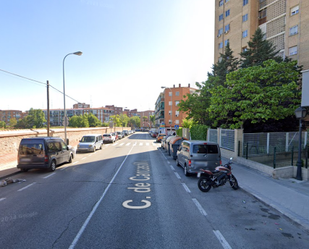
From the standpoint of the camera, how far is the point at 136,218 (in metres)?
4.67

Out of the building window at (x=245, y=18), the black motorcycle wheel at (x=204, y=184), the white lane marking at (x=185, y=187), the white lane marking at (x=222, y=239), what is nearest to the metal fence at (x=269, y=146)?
the white lane marking at (x=185, y=187)

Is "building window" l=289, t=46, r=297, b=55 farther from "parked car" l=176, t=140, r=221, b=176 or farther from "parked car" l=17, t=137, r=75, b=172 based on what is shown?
"parked car" l=17, t=137, r=75, b=172

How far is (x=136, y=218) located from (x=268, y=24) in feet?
111

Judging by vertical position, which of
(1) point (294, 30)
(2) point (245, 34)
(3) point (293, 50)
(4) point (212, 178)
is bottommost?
(4) point (212, 178)

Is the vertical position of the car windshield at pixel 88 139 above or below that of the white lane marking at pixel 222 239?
above

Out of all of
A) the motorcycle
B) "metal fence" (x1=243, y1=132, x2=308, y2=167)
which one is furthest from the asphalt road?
"metal fence" (x1=243, y1=132, x2=308, y2=167)

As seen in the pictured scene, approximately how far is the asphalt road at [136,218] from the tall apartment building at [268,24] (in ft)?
80.8

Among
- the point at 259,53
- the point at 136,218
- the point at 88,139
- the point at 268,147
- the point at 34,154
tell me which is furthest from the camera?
the point at 88,139

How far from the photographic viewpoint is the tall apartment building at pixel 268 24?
22833 millimetres

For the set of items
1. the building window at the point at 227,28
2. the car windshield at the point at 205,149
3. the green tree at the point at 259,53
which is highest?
the building window at the point at 227,28

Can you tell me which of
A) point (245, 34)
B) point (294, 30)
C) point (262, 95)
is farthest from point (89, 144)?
point (245, 34)

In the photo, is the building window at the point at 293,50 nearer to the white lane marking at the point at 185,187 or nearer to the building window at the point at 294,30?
the building window at the point at 294,30

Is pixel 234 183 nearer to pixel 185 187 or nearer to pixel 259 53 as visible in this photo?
pixel 185 187

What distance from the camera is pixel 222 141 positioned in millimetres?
15188
